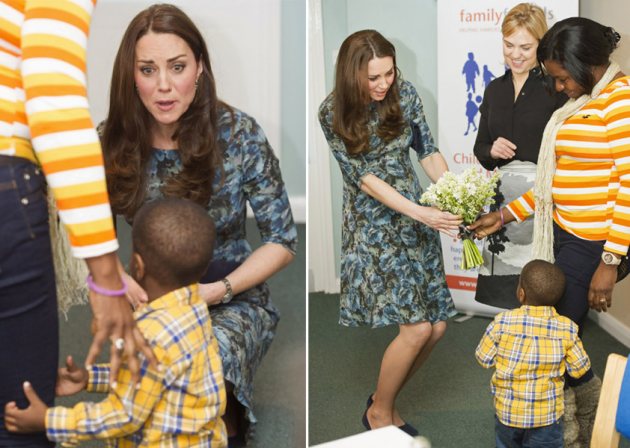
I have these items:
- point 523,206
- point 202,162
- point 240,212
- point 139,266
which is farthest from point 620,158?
point 139,266

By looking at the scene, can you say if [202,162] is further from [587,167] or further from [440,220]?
[587,167]

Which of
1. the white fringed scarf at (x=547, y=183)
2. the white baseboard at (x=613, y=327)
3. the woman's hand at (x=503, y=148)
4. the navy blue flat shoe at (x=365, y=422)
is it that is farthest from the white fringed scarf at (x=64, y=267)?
the white baseboard at (x=613, y=327)

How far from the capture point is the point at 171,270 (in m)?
1.93

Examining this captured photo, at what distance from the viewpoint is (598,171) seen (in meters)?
3.03

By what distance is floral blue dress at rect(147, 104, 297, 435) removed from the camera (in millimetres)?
2824

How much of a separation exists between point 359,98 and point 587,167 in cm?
98

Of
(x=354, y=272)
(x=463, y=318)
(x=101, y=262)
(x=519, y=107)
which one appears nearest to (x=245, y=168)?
(x=354, y=272)

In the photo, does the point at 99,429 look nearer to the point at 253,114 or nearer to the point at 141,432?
the point at 141,432

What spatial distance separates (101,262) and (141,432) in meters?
0.47

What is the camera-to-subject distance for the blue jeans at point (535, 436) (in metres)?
2.97

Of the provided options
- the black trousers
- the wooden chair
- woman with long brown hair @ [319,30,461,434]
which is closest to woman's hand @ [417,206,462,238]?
woman with long brown hair @ [319,30,461,434]

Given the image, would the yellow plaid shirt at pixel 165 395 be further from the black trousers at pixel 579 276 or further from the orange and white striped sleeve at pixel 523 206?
the orange and white striped sleeve at pixel 523 206

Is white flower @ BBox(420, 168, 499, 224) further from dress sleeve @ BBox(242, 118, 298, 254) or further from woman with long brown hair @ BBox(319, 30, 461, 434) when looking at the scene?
dress sleeve @ BBox(242, 118, 298, 254)

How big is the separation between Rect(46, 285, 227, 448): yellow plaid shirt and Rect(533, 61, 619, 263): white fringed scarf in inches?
67.9
